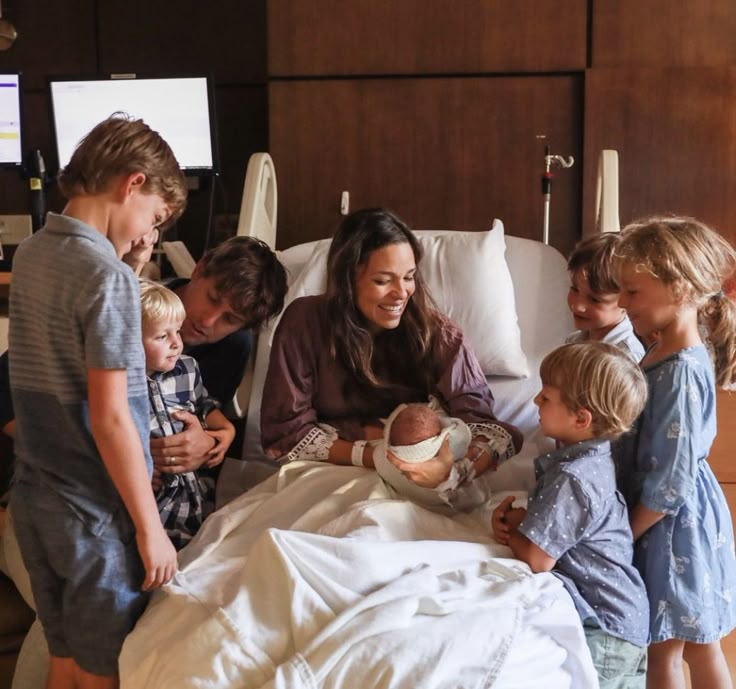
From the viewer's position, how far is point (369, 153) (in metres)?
2.65

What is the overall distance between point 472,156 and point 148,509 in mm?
1604

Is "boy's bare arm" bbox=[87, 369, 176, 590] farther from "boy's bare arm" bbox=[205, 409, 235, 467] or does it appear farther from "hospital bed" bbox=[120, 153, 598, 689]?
"boy's bare arm" bbox=[205, 409, 235, 467]

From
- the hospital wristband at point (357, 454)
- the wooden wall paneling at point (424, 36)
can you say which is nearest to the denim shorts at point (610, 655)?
the hospital wristband at point (357, 454)

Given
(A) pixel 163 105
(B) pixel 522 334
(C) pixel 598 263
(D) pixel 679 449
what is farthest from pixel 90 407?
(A) pixel 163 105

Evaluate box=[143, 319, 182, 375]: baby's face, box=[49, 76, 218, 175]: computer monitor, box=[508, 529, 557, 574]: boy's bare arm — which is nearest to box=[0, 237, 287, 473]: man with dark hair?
box=[143, 319, 182, 375]: baby's face

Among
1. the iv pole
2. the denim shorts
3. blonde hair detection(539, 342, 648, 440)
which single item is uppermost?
the iv pole

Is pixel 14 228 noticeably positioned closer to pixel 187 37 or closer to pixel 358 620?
pixel 187 37

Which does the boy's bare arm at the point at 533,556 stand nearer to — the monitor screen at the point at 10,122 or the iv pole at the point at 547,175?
the iv pole at the point at 547,175

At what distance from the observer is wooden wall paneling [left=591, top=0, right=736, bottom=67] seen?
249 cm

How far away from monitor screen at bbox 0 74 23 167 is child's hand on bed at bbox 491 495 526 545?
2249 mm

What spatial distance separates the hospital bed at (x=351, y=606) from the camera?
1.28m

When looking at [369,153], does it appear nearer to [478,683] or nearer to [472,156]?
[472,156]

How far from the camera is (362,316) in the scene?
1.92 meters

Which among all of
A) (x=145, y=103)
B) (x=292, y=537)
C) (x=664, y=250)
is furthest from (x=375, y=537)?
(x=145, y=103)
